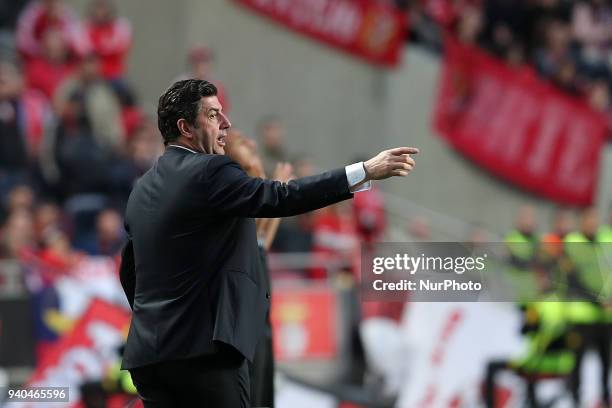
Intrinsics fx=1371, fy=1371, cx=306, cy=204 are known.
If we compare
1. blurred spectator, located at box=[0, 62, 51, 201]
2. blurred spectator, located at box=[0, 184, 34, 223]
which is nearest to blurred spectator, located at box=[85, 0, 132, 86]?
blurred spectator, located at box=[0, 62, 51, 201]

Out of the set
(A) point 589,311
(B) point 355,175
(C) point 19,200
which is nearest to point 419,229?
(A) point 589,311

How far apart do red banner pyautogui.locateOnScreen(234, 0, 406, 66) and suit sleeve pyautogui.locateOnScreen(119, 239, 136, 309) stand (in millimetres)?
11577

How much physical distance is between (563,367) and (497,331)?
943mm

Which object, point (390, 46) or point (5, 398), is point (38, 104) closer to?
point (390, 46)

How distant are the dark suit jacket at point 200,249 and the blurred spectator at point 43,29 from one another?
976 cm

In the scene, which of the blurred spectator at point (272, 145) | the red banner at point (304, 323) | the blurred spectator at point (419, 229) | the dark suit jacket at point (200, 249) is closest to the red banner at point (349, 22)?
the blurred spectator at point (419, 229)

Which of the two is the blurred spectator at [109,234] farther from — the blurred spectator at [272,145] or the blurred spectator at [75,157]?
the blurred spectator at [272,145]

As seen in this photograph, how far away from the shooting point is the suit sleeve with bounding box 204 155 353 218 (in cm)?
502

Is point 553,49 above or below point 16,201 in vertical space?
above

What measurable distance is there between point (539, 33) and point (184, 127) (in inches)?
579

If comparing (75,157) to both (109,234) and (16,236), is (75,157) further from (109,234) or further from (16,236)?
(16,236)

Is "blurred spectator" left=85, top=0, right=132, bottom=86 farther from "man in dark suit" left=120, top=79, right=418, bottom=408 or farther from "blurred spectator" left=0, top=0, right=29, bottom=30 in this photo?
"man in dark suit" left=120, top=79, right=418, bottom=408

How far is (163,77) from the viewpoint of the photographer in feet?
54.1

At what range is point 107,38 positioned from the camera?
48.8 ft
